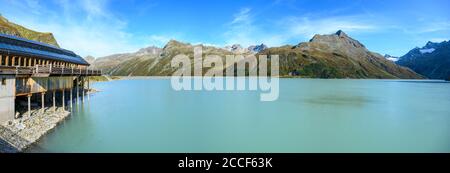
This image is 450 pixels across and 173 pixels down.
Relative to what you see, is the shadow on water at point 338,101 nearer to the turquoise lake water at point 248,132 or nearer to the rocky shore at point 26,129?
the turquoise lake water at point 248,132

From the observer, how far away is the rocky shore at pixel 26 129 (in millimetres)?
24016

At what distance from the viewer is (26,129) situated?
29.5 metres

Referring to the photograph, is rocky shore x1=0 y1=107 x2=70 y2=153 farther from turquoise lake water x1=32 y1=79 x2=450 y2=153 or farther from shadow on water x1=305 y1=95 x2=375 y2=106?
shadow on water x1=305 y1=95 x2=375 y2=106

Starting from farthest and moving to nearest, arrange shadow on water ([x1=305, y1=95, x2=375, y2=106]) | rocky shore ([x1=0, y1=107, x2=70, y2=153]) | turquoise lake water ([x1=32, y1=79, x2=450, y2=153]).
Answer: shadow on water ([x1=305, y1=95, x2=375, y2=106]) → turquoise lake water ([x1=32, y1=79, x2=450, y2=153]) → rocky shore ([x1=0, y1=107, x2=70, y2=153])

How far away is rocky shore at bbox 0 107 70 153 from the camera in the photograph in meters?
24.0

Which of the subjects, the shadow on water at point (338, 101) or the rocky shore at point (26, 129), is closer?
the rocky shore at point (26, 129)

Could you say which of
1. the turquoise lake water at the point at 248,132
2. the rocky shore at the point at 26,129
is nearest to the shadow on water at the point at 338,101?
the turquoise lake water at the point at 248,132

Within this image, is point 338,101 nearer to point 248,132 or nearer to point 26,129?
point 248,132

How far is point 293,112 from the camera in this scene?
51469 millimetres

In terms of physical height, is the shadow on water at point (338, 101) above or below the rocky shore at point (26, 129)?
above

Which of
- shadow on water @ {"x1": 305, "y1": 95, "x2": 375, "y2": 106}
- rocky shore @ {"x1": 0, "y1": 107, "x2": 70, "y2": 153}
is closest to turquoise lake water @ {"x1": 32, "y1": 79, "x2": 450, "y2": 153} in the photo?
rocky shore @ {"x1": 0, "y1": 107, "x2": 70, "y2": 153}
